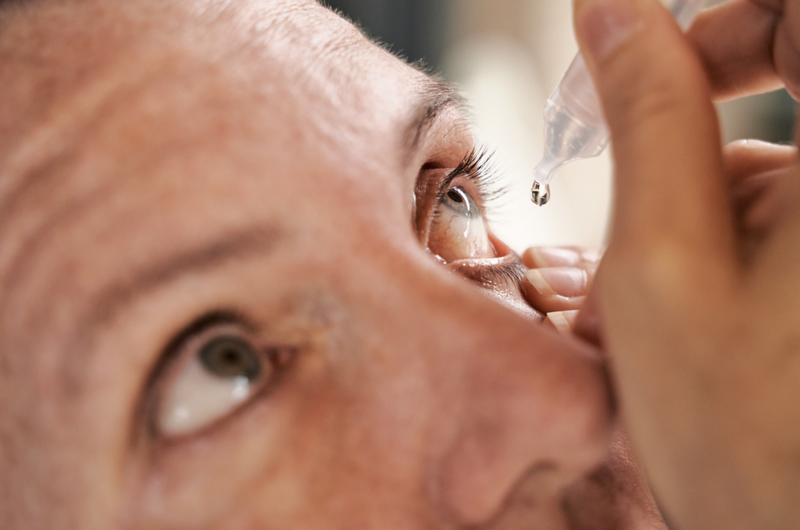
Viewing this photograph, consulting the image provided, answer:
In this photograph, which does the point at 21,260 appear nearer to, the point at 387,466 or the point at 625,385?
the point at 387,466

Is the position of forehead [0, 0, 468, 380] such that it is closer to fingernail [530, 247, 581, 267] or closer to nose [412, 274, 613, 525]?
nose [412, 274, 613, 525]

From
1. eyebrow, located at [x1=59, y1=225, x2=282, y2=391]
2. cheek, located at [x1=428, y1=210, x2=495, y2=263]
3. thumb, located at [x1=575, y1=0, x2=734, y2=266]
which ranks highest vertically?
thumb, located at [x1=575, y1=0, x2=734, y2=266]

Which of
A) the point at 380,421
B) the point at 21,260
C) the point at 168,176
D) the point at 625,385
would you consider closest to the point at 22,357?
the point at 21,260

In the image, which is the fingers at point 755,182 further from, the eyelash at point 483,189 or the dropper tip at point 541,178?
the eyelash at point 483,189

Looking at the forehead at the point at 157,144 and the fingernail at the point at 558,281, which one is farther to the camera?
the fingernail at the point at 558,281

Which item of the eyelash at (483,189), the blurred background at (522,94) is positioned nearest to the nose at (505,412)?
the eyelash at (483,189)

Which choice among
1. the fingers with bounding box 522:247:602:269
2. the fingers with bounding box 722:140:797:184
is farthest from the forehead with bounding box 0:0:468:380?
the fingers with bounding box 522:247:602:269

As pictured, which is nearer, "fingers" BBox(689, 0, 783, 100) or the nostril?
the nostril

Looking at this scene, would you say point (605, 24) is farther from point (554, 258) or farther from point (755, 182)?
point (554, 258)
